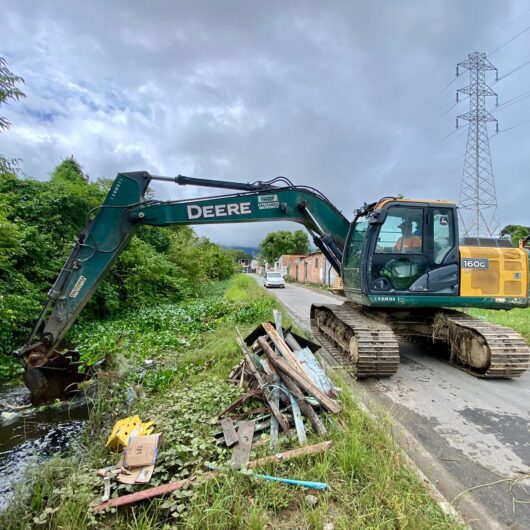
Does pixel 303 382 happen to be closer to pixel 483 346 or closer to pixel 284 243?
pixel 483 346

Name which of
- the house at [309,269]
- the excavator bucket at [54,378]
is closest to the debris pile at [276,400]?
the excavator bucket at [54,378]

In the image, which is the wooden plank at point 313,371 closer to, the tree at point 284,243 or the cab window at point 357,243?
the cab window at point 357,243

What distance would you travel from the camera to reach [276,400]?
11.4 feet

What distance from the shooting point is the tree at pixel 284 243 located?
183 ft

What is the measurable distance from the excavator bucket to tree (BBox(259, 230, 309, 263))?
168ft

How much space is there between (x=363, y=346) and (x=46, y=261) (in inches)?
333

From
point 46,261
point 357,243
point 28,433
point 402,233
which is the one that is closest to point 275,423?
point 28,433

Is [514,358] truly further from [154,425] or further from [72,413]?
[72,413]

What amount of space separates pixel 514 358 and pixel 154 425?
193 inches

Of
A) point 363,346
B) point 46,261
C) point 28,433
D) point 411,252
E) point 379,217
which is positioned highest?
point 379,217

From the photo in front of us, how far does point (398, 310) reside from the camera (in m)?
5.95

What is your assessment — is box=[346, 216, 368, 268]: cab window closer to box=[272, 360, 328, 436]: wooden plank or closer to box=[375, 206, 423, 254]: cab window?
box=[375, 206, 423, 254]: cab window

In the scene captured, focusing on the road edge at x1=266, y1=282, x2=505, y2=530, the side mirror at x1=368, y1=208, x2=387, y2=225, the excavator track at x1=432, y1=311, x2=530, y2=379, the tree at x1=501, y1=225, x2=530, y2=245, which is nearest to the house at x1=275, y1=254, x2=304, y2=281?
the tree at x1=501, y1=225, x2=530, y2=245

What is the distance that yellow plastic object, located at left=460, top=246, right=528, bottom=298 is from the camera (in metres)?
5.38
